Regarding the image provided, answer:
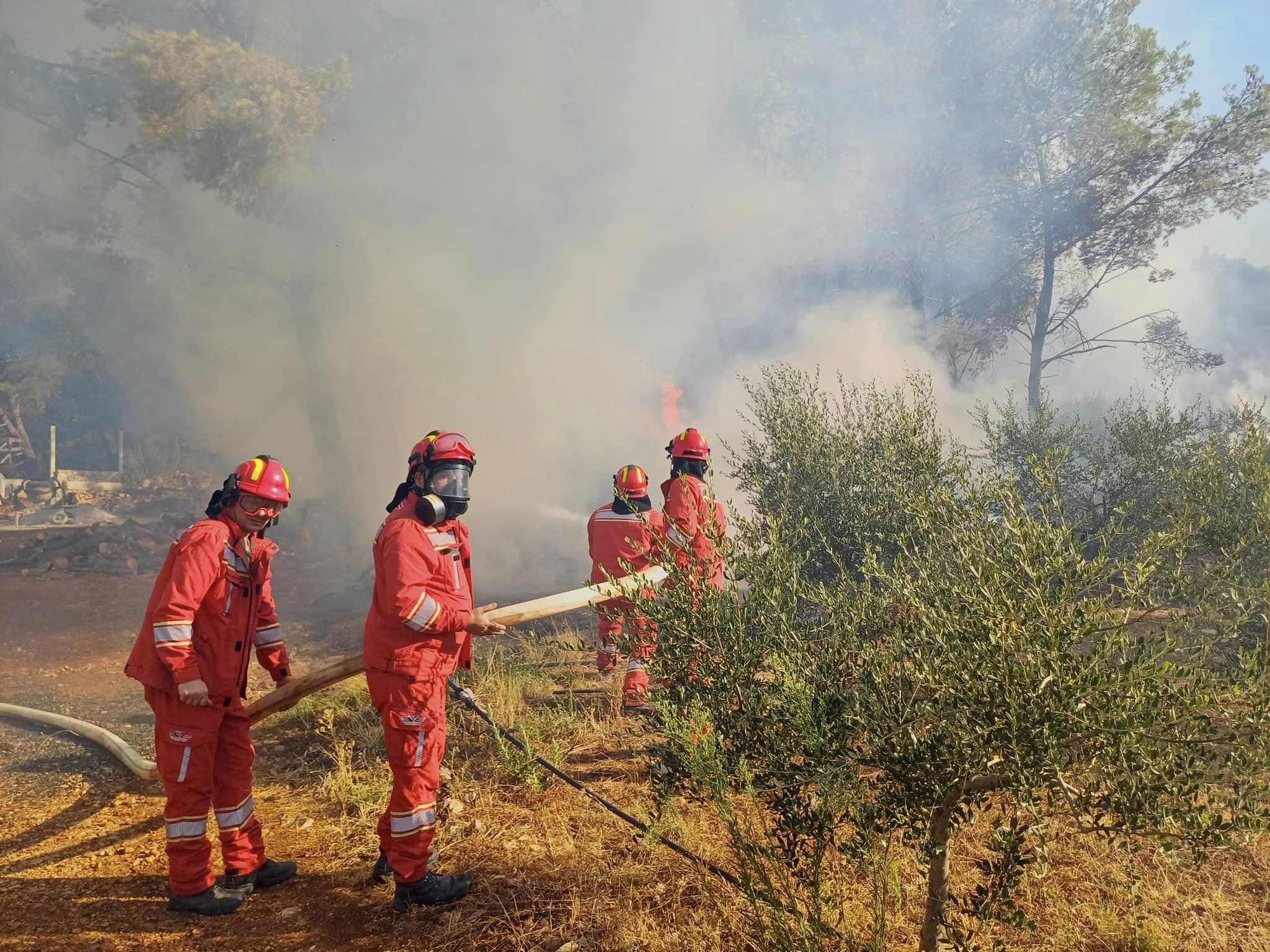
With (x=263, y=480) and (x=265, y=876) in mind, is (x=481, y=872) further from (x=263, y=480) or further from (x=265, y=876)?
(x=263, y=480)

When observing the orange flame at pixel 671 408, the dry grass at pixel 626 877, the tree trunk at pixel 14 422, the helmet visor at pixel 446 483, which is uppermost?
the tree trunk at pixel 14 422

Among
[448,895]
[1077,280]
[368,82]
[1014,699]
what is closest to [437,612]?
[448,895]

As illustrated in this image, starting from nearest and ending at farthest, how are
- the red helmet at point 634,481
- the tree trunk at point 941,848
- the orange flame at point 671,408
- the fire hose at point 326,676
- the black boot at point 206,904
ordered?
1. the tree trunk at point 941,848
2. the black boot at point 206,904
3. the fire hose at point 326,676
4. the red helmet at point 634,481
5. the orange flame at point 671,408

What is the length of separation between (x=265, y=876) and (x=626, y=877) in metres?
1.78

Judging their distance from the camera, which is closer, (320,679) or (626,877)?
(626,877)

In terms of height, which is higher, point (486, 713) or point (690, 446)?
point (690, 446)

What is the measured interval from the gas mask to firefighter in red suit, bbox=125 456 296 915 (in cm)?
65

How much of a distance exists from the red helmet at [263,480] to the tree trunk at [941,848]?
3059 mm

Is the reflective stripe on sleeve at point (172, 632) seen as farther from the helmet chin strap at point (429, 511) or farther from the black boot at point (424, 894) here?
the black boot at point (424, 894)

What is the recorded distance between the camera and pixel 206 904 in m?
3.54

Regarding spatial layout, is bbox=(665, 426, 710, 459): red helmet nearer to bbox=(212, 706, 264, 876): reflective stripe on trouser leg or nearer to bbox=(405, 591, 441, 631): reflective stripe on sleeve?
bbox=(405, 591, 441, 631): reflective stripe on sleeve

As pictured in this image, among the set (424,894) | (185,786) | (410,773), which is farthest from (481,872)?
(185,786)

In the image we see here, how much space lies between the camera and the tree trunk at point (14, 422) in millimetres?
22297

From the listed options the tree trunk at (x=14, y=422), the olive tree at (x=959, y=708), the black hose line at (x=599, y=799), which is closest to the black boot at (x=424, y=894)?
the black hose line at (x=599, y=799)
